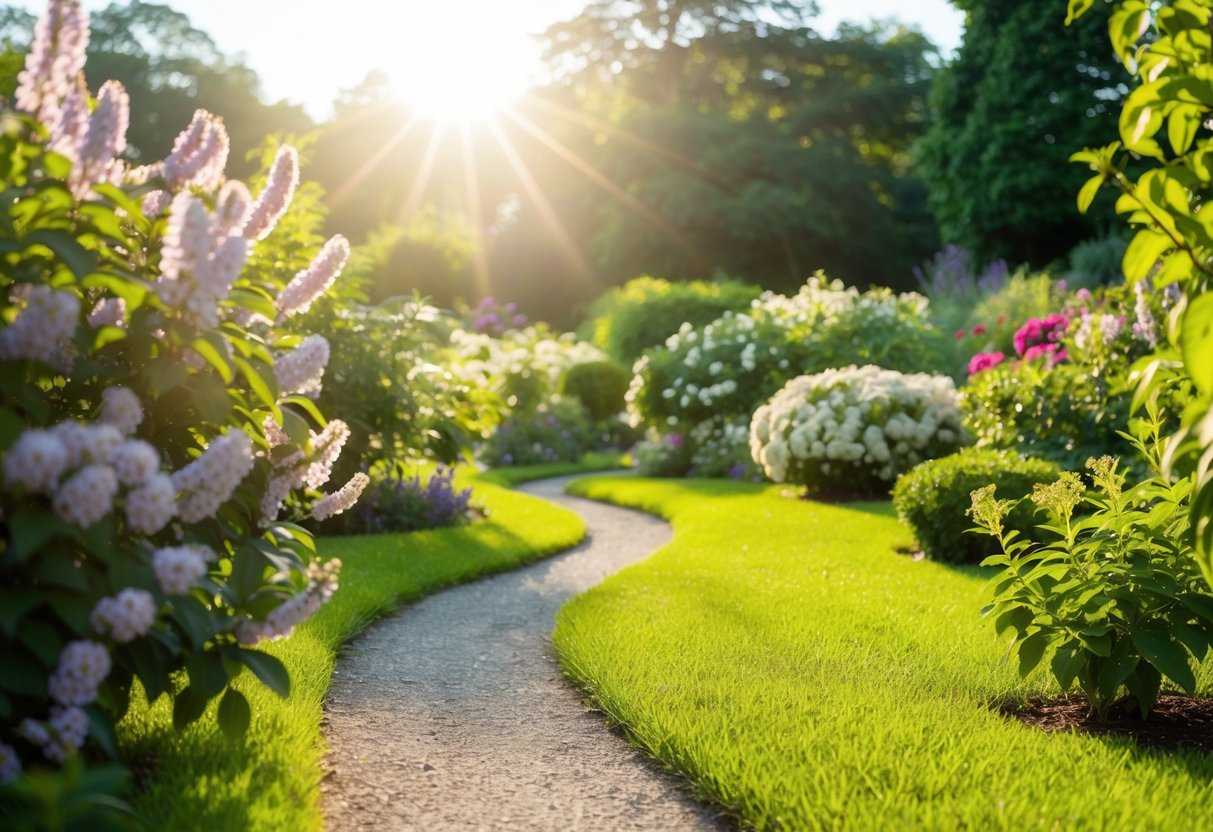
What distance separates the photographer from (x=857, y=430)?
10180 mm

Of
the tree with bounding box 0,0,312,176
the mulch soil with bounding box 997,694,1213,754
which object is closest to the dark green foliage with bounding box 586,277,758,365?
the mulch soil with bounding box 997,694,1213,754

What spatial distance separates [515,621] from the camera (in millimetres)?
5965

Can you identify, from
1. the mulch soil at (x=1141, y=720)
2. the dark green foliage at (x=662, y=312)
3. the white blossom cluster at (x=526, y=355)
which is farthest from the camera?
the dark green foliage at (x=662, y=312)

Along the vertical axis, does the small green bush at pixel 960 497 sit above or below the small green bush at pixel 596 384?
above

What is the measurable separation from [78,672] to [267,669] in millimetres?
499

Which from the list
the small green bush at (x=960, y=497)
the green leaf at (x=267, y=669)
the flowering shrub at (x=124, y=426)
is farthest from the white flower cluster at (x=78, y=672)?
the small green bush at (x=960, y=497)

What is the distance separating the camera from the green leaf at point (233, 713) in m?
2.83

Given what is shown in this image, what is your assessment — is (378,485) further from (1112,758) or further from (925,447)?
(1112,758)

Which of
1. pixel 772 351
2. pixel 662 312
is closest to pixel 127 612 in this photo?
pixel 772 351

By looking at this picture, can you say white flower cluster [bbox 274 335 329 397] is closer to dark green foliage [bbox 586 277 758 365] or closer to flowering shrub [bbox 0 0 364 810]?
flowering shrub [bbox 0 0 364 810]

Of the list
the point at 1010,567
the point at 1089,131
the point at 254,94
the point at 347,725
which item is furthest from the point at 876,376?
the point at 254,94

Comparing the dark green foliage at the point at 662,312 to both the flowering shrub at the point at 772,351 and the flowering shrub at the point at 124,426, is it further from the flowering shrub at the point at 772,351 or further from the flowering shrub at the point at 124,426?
the flowering shrub at the point at 124,426

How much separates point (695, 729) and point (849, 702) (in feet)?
2.25

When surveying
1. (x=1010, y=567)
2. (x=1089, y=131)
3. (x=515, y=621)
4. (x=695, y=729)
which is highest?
(x=1089, y=131)
